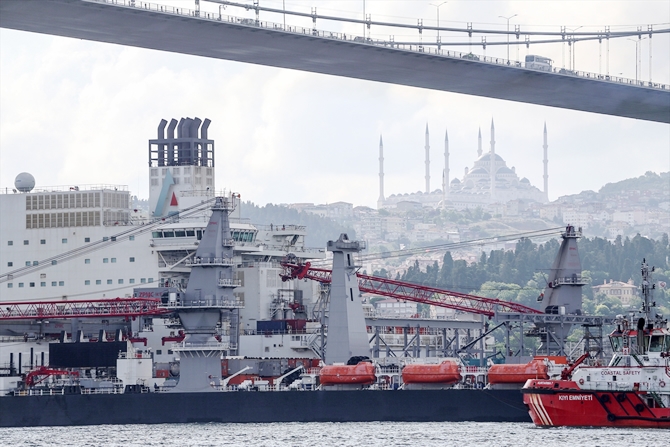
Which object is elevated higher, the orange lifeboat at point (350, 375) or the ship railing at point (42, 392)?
the orange lifeboat at point (350, 375)

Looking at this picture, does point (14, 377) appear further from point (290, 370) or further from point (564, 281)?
point (564, 281)

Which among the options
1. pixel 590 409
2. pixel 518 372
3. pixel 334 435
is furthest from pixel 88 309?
pixel 590 409

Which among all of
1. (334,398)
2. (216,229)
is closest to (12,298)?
(216,229)

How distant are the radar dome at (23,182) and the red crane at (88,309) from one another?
31.3ft

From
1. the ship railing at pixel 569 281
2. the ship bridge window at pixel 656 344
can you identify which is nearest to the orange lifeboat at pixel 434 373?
the ship bridge window at pixel 656 344

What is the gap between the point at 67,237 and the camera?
71750 millimetres

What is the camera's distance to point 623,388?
51625 mm

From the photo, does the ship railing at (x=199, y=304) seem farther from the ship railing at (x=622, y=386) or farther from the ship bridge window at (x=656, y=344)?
the ship bridge window at (x=656, y=344)

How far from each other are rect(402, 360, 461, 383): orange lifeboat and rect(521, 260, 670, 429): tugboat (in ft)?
17.5

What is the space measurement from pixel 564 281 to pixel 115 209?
75.0 ft

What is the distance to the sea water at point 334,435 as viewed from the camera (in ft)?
158

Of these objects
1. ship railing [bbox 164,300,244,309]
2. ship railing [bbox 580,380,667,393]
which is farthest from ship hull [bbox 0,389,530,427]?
ship railing [bbox 580,380,667,393]

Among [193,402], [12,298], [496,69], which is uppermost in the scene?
[496,69]

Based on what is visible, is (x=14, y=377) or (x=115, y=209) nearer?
(x=14, y=377)
